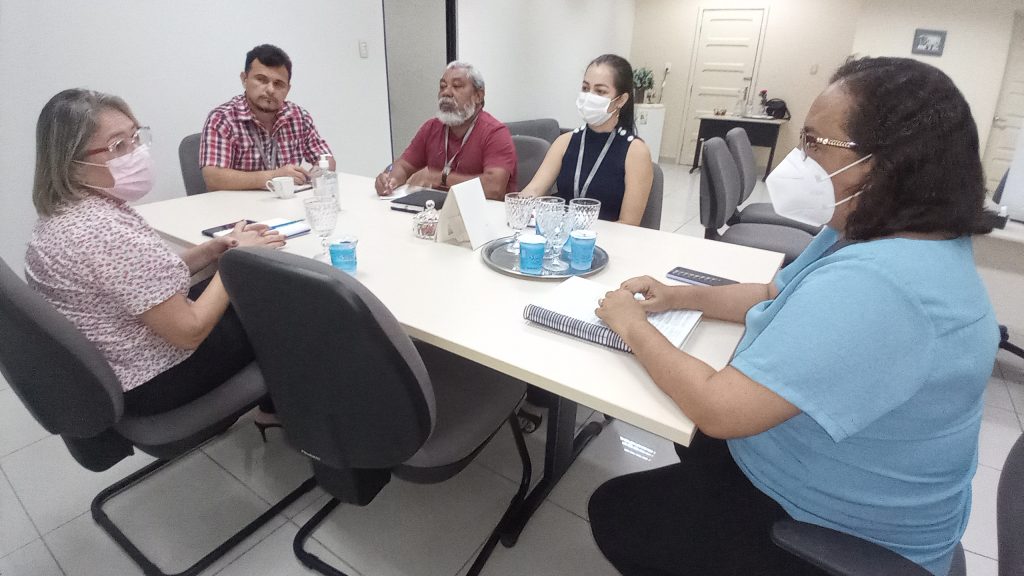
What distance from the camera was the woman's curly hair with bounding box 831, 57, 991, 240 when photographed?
0.74m

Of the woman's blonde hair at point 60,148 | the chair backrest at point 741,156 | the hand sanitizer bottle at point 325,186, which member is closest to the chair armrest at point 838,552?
the woman's blonde hair at point 60,148

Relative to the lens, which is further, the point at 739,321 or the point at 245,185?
the point at 245,185

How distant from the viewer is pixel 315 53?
11.1ft

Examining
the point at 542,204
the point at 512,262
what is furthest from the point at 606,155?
the point at 512,262

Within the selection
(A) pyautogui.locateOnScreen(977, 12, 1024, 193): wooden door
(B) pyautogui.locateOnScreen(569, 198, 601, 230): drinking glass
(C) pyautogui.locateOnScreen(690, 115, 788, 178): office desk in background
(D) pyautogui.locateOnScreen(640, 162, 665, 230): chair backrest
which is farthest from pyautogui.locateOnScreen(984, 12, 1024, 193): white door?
(B) pyautogui.locateOnScreen(569, 198, 601, 230): drinking glass

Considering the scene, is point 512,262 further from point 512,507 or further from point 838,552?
point 838,552

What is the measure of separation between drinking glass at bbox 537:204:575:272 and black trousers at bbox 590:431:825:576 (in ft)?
1.91

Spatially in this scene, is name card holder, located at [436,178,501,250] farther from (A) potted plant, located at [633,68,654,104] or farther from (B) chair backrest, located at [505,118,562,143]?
(A) potted plant, located at [633,68,654,104]

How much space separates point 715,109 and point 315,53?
5696 mm

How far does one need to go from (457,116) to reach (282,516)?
74.2 inches

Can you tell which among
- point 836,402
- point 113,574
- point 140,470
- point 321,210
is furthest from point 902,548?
point 140,470

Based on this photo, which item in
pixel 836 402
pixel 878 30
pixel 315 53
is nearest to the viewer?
pixel 836 402

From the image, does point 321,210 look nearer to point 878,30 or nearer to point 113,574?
point 113,574

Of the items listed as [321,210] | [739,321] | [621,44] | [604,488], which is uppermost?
[621,44]
